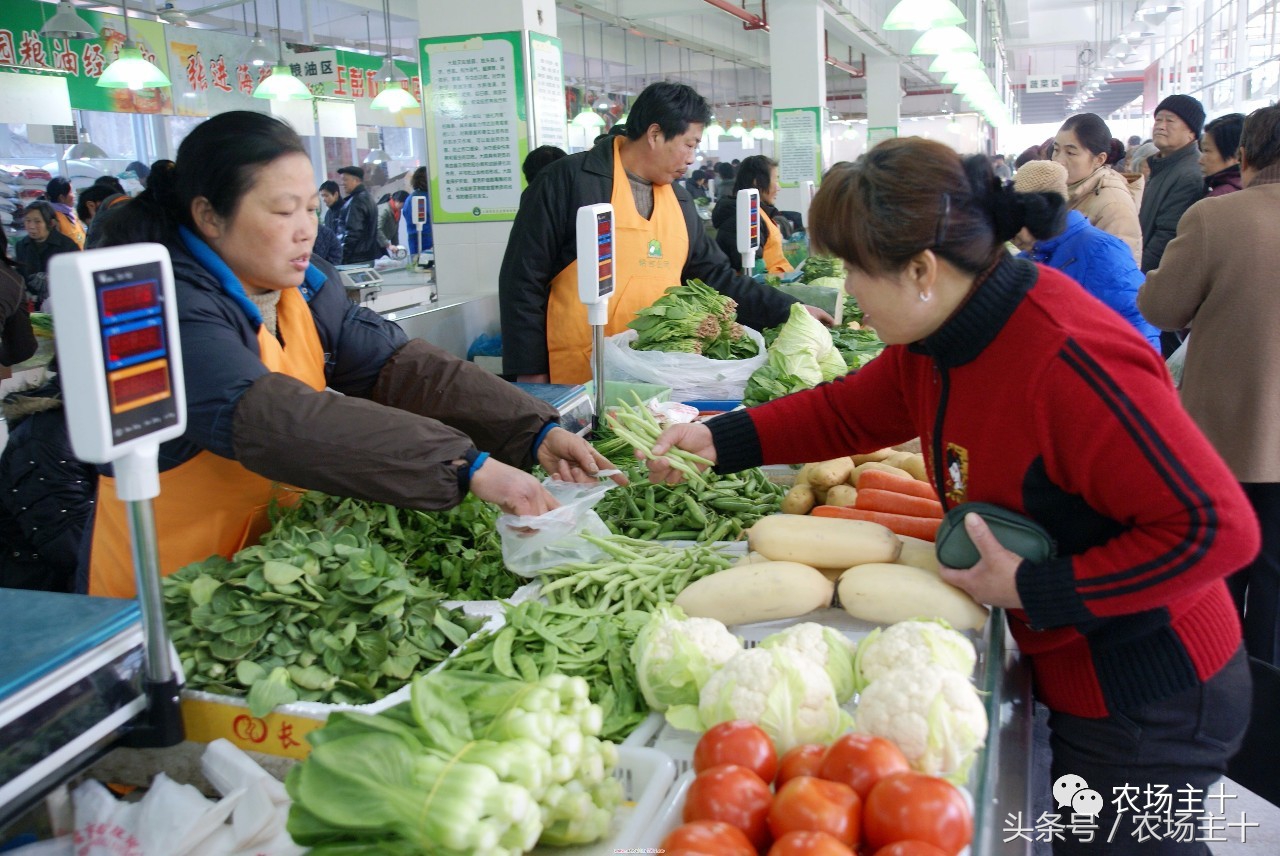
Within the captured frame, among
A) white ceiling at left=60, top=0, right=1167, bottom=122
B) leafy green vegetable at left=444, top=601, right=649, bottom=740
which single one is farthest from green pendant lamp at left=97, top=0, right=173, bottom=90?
leafy green vegetable at left=444, top=601, right=649, bottom=740

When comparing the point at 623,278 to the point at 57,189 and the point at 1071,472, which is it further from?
the point at 57,189

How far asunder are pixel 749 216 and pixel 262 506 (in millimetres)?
4303

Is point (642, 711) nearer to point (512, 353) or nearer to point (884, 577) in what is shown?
point (884, 577)

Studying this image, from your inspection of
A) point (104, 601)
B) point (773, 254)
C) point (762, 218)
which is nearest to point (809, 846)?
point (104, 601)

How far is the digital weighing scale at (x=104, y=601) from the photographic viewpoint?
132 centimetres

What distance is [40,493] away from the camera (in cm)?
332

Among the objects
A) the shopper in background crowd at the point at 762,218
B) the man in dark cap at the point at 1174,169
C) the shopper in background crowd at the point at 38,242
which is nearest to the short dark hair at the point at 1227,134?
the man in dark cap at the point at 1174,169

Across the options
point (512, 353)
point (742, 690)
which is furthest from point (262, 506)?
point (512, 353)

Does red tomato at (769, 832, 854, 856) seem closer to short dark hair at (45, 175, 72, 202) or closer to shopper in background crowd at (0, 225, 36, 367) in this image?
shopper in background crowd at (0, 225, 36, 367)

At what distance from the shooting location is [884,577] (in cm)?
198

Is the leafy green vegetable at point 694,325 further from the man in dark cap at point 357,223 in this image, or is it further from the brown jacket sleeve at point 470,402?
the man in dark cap at point 357,223

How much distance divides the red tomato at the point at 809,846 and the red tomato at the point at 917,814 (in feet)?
0.19

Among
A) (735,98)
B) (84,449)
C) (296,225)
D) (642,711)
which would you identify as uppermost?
(735,98)

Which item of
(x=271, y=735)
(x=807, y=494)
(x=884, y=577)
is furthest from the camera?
(x=807, y=494)
